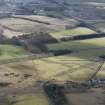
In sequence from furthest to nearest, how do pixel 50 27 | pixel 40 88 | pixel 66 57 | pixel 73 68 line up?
1. pixel 50 27
2. pixel 66 57
3. pixel 73 68
4. pixel 40 88

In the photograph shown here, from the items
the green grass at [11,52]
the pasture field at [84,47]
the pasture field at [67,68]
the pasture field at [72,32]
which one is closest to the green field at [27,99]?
the pasture field at [67,68]

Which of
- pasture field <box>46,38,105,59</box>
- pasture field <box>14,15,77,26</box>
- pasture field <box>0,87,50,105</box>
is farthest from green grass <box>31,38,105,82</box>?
Result: pasture field <box>14,15,77,26</box>

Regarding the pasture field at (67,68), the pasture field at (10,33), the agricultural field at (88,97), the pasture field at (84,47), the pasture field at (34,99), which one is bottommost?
the pasture field at (84,47)

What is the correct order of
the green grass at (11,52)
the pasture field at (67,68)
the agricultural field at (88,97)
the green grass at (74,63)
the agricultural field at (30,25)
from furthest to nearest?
the agricultural field at (30,25) < the green grass at (11,52) < the green grass at (74,63) < the pasture field at (67,68) < the agricultural field at (88,97)

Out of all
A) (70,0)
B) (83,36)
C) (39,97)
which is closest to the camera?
(39,97)

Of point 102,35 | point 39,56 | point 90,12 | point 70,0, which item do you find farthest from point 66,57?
point 70,0

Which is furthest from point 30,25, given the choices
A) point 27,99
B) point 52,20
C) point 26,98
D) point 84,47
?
point 27,99

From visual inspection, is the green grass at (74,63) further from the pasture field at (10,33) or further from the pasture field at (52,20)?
the pasture field at (52,20)

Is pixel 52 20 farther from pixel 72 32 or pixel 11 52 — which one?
pixel 11 52

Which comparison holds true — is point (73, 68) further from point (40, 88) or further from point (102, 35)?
point (102, 35)
